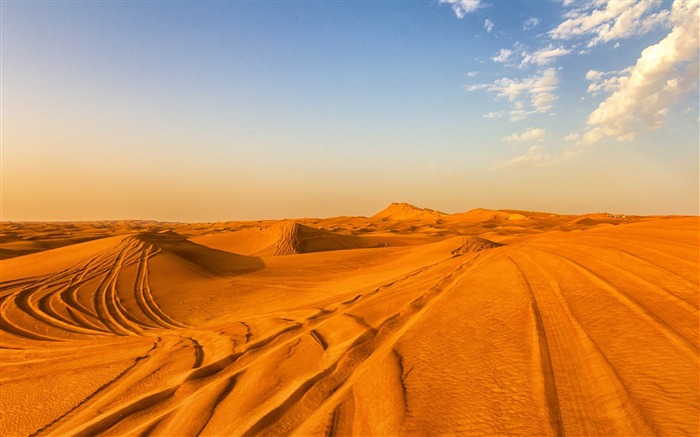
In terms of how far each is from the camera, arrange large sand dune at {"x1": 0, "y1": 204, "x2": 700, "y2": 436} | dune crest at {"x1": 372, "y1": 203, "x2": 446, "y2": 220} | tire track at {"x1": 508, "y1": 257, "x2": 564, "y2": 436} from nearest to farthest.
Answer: tire track at {"x1": 508, "y1": 257, "x2": 564, "y2": 436}
large sand dune at {"x1": 0, "y1": 204, "x2": 700, "y2": 436}
dune crest at {"x1": 372, "y1": 203, "x2": 446, "y2": 220}

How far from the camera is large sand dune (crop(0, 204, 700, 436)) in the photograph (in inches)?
142

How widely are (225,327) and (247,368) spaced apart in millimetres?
3612

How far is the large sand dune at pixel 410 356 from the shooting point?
3615 mm

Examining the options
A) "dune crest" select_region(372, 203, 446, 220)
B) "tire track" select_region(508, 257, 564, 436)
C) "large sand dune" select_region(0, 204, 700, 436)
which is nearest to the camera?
Answer: "tire track" select_region(508, 257, 564, 436)

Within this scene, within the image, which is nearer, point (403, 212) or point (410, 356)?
point (410, 356)

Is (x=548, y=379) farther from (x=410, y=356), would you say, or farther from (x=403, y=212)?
(x=403, y=212)

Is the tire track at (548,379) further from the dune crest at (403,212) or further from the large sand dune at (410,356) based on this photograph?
the dune crest at (403,212)

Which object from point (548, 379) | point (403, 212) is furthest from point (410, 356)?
point (403, 212)

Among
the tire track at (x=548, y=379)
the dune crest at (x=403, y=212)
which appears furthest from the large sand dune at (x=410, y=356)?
the dune crest at (x=403, y=212)

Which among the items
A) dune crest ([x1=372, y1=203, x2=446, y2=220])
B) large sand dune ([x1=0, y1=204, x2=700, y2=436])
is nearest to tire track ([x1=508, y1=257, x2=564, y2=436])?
large sand dune ([x1=0, y1=204, x2=700, y2=436])

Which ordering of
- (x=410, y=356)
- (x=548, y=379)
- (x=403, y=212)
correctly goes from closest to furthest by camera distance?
(x=548, y=379)
(x=410, y=356)
(x=403, y=212)

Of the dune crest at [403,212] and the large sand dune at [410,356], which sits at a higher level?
the dune crest at [403,212]

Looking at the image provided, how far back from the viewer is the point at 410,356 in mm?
4980

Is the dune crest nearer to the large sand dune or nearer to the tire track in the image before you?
the large sand dune
